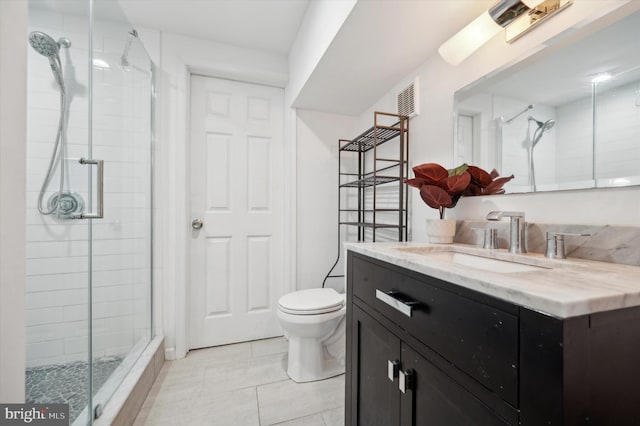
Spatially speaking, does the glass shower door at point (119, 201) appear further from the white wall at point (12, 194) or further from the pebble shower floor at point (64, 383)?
the white wall at point (12, 194)

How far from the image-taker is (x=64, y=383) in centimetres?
106

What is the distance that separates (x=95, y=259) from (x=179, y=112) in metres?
1.09

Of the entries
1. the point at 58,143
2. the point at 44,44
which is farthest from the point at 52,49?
the point at 58,143

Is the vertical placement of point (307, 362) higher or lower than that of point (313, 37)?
lower

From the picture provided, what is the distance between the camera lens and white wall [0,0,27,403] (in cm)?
51

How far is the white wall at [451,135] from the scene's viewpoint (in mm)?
689

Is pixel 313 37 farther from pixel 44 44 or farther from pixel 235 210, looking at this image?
pixel 235 210

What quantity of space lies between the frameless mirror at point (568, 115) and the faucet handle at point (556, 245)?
0.17 m

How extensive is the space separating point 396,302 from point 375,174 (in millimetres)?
921

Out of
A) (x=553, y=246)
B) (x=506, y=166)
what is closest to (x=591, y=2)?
(x=506, y=166)

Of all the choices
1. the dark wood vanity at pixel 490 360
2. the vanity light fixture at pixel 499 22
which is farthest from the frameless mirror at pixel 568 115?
the dark wood vanity at pixel 490 360

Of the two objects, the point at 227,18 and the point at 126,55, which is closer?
the point at 126,55

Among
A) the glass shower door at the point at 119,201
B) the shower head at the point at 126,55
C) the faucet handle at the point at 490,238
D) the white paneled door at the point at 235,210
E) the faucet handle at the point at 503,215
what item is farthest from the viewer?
the white paneled door at the point at 235,210

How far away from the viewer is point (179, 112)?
1.76 m
